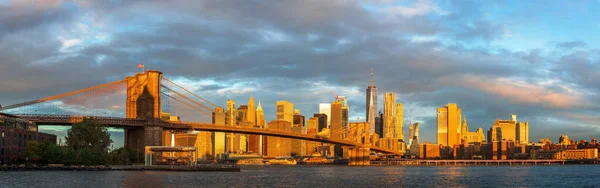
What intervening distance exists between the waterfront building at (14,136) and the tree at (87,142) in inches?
152

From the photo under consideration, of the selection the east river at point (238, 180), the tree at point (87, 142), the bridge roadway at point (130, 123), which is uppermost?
the bridge roadway at point (130, 123)

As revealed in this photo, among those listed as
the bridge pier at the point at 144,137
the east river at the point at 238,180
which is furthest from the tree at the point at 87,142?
the bridge pier at the point at 144,137

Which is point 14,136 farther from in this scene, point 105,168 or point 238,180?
point 238,180

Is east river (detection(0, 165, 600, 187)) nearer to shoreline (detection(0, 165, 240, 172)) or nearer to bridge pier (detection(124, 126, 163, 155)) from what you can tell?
shoreline (detection(0, 165, 240, 172))

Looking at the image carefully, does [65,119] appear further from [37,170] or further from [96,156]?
[37,170]

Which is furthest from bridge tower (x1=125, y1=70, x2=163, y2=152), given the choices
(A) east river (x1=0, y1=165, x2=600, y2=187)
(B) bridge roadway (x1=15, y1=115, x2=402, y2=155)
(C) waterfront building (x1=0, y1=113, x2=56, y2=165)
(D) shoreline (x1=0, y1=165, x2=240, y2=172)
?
(A) east river (x1=0, y1=165, x2=600, y2=187)

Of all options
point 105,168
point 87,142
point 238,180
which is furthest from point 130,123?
point 238,180

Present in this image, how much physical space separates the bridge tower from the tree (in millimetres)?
15483

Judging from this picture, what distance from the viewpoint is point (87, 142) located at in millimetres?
101688

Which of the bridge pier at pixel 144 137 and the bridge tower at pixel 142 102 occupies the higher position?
the bridge tower at pixel 142 102

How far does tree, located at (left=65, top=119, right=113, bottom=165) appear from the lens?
99.9 meters

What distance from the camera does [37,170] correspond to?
89.4 m

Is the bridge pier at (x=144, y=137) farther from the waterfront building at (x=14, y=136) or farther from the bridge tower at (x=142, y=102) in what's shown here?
the waterfront building at (x=14, y=136)

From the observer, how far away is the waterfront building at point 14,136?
93.6 meters
